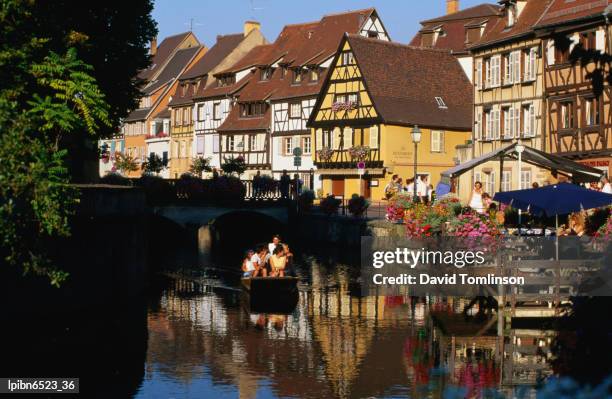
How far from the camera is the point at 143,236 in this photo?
30781 mm

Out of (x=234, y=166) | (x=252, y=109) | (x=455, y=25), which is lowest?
(x=234, y=166)

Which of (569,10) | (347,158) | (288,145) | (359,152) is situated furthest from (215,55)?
(569,10)

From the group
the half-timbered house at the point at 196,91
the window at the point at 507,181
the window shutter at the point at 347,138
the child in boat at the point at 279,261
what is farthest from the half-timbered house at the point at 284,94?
the child in boat at the point at 279,261

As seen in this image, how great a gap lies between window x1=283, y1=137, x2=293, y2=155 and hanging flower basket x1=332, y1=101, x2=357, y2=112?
27.3 ft

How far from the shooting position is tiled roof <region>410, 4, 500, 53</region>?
2781 inches

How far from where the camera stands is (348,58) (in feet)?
217

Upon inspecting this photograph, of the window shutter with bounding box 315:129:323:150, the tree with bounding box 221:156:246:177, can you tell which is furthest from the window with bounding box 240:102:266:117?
the window shutter with bounding box 315:129:323:150

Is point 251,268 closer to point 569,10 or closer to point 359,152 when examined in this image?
point 569,10

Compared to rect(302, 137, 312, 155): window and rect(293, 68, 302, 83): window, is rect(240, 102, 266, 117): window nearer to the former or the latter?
rect(293, 68, 302, 83): window

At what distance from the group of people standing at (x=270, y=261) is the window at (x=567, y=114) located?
780 inches

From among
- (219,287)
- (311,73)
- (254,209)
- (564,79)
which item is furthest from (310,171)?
(219,287)

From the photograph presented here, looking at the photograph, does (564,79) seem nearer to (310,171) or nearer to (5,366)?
(310,171)

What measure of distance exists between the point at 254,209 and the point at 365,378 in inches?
1430

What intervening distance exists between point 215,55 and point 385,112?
33.3 meters
